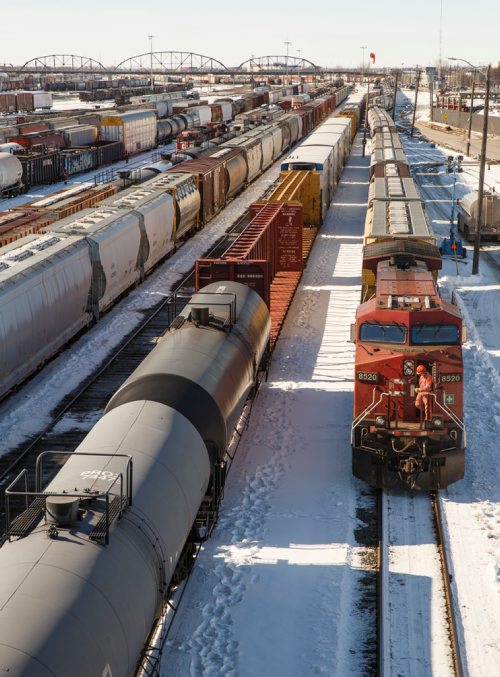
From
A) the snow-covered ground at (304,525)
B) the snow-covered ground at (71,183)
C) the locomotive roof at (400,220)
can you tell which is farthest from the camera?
the snow-covered ground at (71,183)

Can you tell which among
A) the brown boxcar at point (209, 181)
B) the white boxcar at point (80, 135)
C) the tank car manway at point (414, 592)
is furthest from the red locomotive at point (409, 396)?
the white boxcar at point (80, 135)

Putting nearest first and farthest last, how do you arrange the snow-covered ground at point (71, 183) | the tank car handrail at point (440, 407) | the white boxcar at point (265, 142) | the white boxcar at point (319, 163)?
1. the tank car handrail at point (440, 407)
2. the white boxcar at point (319, 163)
3. the snow-covered ground at point (71, 183)
4. the white boxcar at point (265, 142)

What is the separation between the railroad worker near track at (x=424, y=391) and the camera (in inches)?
682

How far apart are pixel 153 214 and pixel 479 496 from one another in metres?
22.9

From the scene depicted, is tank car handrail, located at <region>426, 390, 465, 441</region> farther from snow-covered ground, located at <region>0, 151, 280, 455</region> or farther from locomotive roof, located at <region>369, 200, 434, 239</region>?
snow-covered ground, located at <region>0, 151, 280, 455</region>

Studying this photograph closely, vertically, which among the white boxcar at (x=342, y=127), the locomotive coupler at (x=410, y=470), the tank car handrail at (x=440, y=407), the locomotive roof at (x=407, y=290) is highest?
the white boxcar at (x=342, y=127)

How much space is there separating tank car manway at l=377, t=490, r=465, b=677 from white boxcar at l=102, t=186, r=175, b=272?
21.1 meters

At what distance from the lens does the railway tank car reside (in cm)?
861

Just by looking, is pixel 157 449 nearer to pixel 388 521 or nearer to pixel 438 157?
pixel 388 521

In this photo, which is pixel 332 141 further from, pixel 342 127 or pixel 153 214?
pixel 153 214

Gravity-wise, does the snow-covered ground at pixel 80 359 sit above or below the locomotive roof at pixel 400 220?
below

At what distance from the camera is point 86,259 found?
2888 centimetres

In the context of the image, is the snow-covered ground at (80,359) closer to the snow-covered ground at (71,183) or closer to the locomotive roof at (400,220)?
the locomotive roof at (400,220)

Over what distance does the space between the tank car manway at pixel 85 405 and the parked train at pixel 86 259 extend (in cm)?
166
